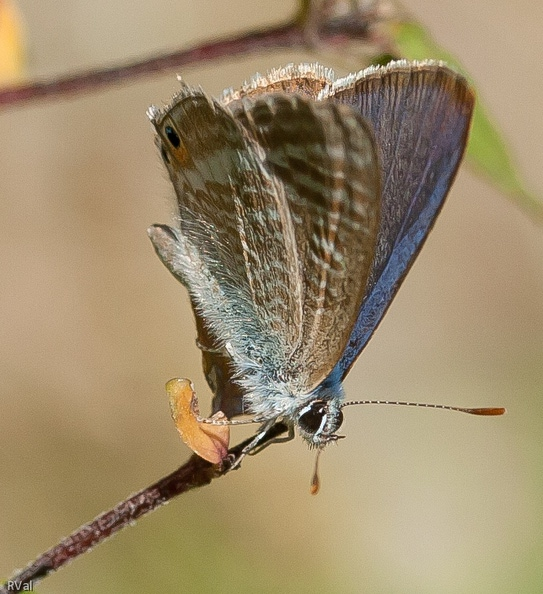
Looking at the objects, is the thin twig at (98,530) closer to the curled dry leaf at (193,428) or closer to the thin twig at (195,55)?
the curled dry leaf at (193,428)

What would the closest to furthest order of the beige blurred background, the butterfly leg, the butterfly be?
the butterfly leg < the butterfly < the beige blurred background

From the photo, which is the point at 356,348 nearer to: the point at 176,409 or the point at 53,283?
the point at 176,409

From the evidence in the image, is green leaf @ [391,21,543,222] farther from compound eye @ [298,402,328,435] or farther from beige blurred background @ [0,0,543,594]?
beige blurred background @ [0,0,543,594]

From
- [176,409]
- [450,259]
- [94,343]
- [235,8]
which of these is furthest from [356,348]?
[235,8]

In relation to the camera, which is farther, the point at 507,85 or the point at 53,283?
the point at 507,85

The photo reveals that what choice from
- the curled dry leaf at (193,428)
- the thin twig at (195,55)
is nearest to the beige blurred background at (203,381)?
the thin twig at (195,55)

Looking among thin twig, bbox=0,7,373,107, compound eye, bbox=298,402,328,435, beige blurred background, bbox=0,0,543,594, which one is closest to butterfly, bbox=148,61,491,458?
compound eye, bbox=298,402,328,435

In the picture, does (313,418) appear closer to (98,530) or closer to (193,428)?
(193,428)
